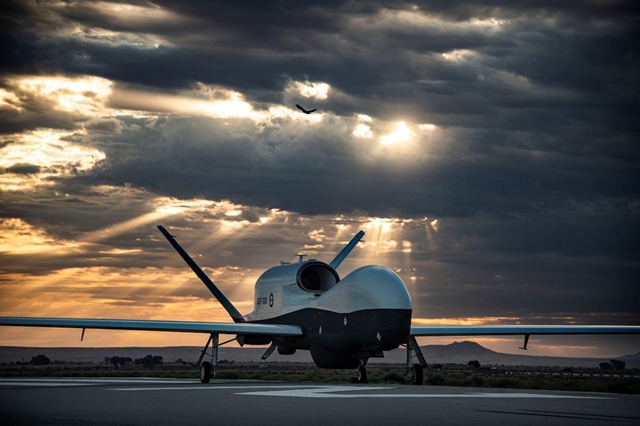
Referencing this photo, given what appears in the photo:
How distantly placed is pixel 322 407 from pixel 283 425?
4.97 m

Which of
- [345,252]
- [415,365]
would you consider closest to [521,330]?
[415,365]

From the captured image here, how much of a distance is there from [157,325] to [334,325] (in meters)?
7.87

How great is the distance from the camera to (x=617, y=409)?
21.4 m

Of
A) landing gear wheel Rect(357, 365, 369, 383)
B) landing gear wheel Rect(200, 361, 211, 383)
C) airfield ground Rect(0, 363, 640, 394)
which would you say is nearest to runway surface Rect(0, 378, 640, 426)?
landing gear wheel Rect(357, 365, 369, 383)

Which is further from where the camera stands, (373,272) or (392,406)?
(373,272)

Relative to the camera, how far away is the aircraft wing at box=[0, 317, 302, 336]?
3806 cm

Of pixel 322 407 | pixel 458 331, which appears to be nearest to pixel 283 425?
pixel 322 407

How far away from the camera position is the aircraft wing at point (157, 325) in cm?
3806

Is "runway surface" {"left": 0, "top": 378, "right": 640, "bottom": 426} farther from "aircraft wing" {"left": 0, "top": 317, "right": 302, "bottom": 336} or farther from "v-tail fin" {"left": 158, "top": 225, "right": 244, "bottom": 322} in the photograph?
"v-tail fin" {"left": 158, "top": 225, "right": 244, "bottom": 322}

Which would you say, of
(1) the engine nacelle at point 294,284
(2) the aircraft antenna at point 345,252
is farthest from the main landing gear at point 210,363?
(2) the aircraft antenna at point 345,252

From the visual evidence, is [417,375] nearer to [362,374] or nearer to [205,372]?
[362,374]

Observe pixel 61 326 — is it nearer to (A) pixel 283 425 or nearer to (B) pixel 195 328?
(B) pixel 195 328

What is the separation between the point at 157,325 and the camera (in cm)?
4119

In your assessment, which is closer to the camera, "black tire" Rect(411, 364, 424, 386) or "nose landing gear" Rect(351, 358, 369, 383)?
"black tire" Rect(411, 364, 424, 386)
